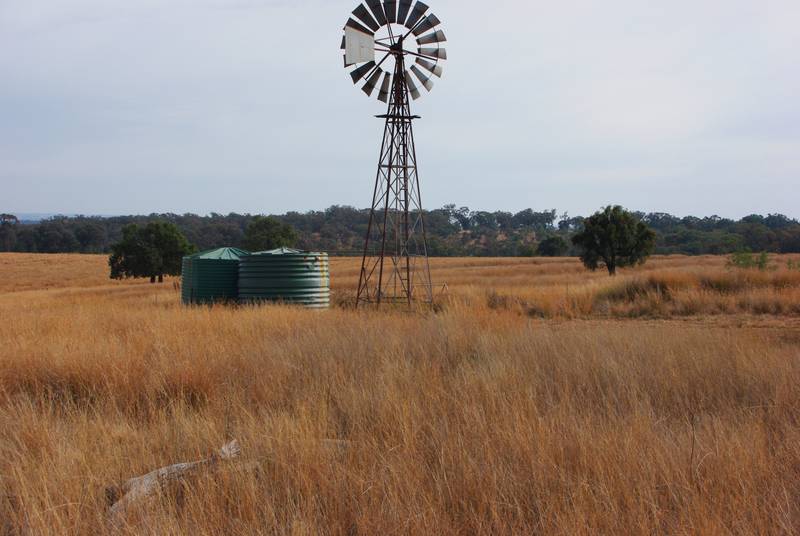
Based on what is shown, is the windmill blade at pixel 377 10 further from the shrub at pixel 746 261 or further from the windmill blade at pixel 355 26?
the shrub at pixel 746 261

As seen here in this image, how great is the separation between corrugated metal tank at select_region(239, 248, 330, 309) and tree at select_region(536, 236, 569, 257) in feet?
284

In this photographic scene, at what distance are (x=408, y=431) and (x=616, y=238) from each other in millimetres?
41983

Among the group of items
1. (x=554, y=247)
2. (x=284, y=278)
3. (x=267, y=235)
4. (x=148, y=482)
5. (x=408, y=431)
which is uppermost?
(x=267, y=235)

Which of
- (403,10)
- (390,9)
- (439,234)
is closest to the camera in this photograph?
(390,9)

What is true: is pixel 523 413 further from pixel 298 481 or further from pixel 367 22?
pixel 367 22

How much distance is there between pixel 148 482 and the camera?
4.96 metres

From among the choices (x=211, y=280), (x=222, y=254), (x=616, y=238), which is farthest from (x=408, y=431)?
(x=616, y=238)

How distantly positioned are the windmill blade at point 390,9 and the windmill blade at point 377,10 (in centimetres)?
13

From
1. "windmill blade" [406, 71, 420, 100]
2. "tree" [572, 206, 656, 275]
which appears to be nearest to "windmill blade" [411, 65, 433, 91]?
"windmill blade" [406, 71, 420, 100]

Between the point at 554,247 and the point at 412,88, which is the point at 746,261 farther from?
the point at 554,247

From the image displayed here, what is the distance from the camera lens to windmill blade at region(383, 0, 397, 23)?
72.8 ft

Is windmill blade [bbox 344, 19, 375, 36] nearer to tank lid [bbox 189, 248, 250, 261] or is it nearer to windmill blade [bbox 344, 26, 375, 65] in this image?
windmill blade [bbox 344, 26, 375, 65]

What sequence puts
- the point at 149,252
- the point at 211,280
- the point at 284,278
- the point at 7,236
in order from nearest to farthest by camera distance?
the point at 284,278, the point at 211,280, the point at 149,252, the point at 7,236

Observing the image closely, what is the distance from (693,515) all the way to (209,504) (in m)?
2.99
